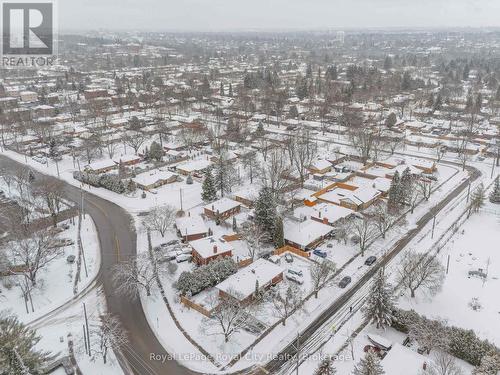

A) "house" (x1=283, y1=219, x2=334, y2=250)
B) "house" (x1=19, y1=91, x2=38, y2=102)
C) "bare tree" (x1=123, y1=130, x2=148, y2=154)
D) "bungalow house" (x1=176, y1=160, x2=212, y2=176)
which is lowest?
"house" (x1=283, y1=219, x2=334, y2=250)

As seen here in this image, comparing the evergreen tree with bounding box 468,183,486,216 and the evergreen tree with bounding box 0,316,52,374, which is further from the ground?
the evergreen tree with bounding box 468,183,486,216

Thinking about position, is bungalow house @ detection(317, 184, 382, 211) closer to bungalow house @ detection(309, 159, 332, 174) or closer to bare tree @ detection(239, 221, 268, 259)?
bungalow house @ detection(309, 159, 332, 174)

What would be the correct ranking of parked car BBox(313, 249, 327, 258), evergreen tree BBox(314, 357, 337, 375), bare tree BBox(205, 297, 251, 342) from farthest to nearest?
parked car BBox(313, 249, 327, 258) < bare tree BBox(205, 297, 251, 342) < evergreen tree BBox(314, 357, 337, 375)

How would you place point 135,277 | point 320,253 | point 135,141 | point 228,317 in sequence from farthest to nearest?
1. point 135,141
2. point 320,253
3. point 135,277
4. point 228,317

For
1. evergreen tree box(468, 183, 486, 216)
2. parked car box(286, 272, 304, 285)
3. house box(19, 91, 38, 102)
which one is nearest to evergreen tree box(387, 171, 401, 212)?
evergreen tree box(468, 183, 486, 216)

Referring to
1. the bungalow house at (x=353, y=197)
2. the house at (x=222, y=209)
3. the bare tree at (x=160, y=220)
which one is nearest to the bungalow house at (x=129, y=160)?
A: the house at (x=222, y=209)

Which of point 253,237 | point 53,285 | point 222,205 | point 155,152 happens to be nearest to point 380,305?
point 253,237

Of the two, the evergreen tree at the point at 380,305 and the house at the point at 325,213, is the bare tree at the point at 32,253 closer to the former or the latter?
the house at the point at 325,213

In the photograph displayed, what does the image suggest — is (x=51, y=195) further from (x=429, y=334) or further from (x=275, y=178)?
(x=429, y=334)

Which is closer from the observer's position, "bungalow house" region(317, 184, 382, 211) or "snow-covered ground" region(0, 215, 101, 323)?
"snow-covered ground" region(0, 215, 101, 323)
